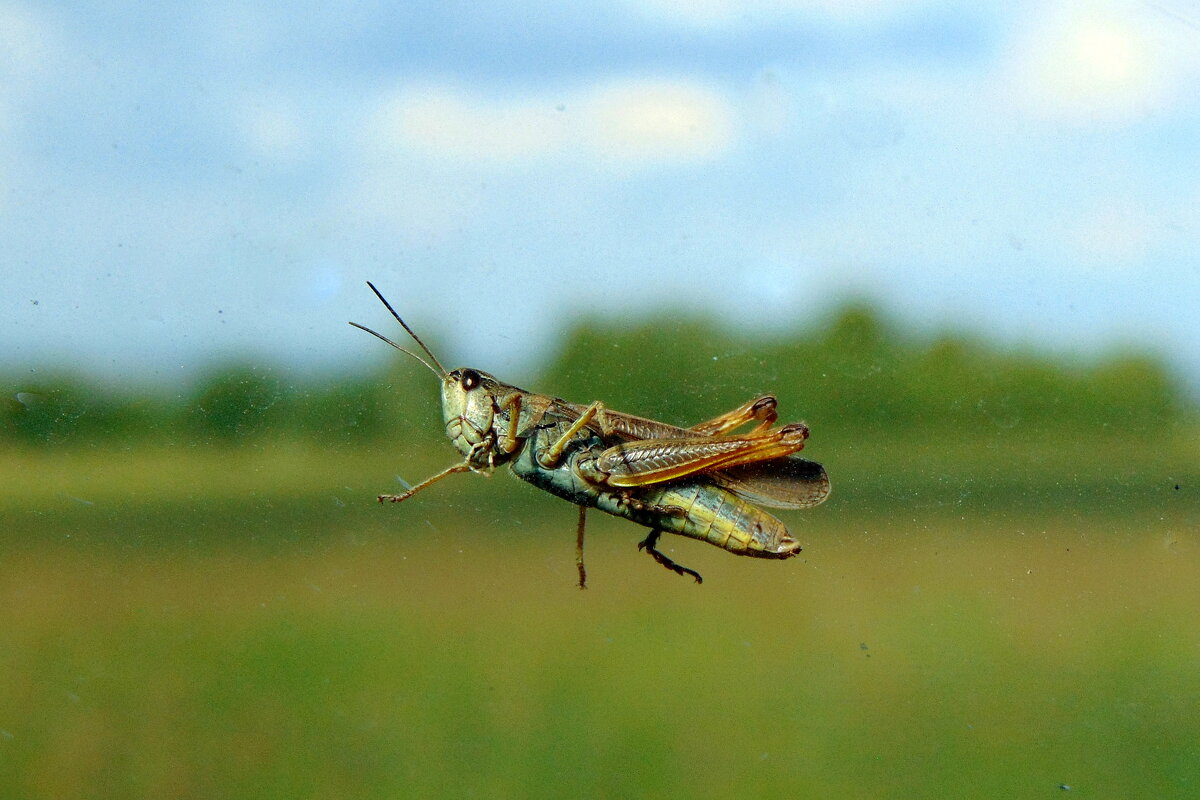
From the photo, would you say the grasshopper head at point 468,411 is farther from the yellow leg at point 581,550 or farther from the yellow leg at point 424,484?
the yellow leg at point 581,550

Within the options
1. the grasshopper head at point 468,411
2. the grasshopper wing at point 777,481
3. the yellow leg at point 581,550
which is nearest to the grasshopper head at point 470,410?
the grasshopper head at point 468,411

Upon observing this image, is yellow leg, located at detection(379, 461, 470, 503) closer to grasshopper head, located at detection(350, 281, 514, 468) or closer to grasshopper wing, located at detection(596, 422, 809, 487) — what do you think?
grasshopper head, located at detection(350, 281, 514, 468)

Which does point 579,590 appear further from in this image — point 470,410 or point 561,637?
point 561,637

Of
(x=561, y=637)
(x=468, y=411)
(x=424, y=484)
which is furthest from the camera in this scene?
(x=561, y=637)

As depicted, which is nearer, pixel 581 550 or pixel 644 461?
pixel 644 461

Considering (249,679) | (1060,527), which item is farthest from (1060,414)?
(249,679)

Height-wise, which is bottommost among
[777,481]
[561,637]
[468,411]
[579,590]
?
[561,637]

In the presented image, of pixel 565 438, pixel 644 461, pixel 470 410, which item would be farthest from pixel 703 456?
pixel 470 410
